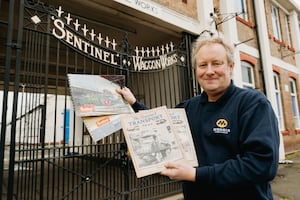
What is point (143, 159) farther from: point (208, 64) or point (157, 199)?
point (157, 199)

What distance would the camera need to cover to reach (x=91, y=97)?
1.77m

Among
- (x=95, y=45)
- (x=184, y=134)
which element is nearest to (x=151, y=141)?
(x=184, y=134)

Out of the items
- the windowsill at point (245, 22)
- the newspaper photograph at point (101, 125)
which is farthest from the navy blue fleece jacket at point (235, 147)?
the windowsill at point (245, 22)

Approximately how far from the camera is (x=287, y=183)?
5309 millimetres

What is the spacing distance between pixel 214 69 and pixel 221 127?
0.34 metres

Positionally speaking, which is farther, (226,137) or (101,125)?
(101,125)

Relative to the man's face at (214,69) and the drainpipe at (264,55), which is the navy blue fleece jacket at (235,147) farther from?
the drainpipe at (264,55)

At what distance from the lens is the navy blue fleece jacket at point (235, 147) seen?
1.12 metres

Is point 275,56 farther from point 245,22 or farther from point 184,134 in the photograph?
point 184,134

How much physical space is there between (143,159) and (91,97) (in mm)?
739

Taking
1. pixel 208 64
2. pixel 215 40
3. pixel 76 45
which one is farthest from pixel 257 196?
pixel 76 45

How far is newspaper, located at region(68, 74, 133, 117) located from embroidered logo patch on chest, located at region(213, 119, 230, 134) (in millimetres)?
839

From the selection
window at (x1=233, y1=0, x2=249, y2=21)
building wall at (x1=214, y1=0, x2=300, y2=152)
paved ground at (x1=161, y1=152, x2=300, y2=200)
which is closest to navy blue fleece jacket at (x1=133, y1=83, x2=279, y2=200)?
paved ground at (x1=161, y1=152, x2=300, y2=200)

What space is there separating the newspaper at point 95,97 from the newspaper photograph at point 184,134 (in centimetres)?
58
